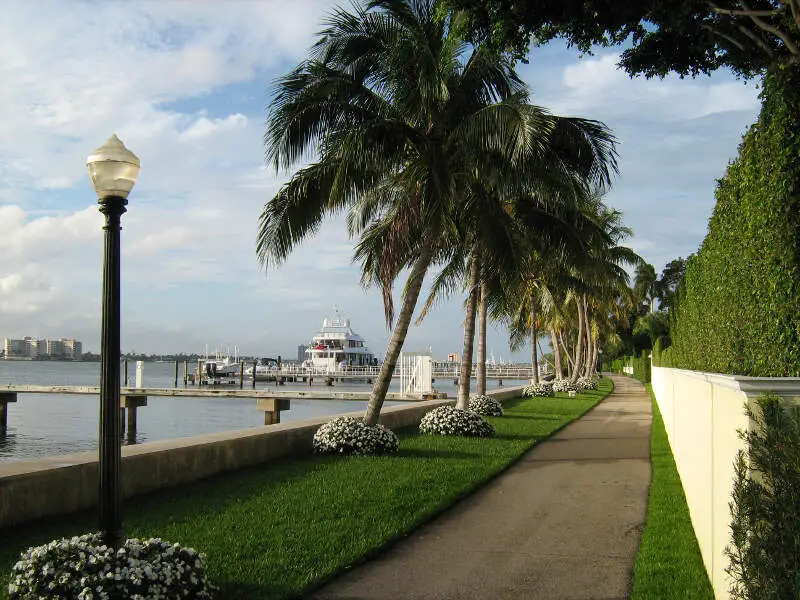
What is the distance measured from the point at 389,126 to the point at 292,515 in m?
7.18

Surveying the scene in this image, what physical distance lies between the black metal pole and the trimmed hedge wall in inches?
202

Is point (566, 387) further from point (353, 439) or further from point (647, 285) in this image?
point (647, 285)

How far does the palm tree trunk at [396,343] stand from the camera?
14.0m

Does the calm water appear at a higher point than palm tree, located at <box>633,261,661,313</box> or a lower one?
lower

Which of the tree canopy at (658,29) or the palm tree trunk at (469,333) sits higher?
the tree canopy at (658,29)

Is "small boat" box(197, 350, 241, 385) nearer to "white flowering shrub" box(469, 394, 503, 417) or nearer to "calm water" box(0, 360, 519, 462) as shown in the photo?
"calm water" box(0, 360, 519, 462)

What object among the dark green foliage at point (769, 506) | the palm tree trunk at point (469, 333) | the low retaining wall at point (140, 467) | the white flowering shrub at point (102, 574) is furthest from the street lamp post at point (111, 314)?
the palm tree trunk at point (469, 333)

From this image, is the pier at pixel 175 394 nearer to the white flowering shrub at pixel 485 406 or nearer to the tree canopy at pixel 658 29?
the white flowering shrub at pixel 485 406

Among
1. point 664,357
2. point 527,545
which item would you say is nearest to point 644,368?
point 664,357

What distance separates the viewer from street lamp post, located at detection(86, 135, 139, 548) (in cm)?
538

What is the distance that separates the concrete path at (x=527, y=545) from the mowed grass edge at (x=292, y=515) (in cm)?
25

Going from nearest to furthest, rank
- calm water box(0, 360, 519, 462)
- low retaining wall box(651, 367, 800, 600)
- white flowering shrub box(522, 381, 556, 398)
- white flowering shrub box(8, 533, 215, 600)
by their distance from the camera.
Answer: low retaining wall box(651, 367, 800, 600)
white flowering shrub box(8, 533, 215, 600)
calm water box(0, 360, 519, 462)
white flowering shrub box(522, 381, 556, 398)

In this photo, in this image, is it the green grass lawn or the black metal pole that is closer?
the black metal pole

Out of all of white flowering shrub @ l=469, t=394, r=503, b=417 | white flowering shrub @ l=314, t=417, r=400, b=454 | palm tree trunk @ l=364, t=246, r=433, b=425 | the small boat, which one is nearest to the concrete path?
white flowering shrub @ l=314, t=417, r=400, b=454
